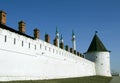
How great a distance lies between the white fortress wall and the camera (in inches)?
702

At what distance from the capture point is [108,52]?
56.2 metres

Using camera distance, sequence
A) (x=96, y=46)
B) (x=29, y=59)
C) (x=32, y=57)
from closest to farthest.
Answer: (x=29, y=59) → (x=32, y=57) → (x=96, y=46)

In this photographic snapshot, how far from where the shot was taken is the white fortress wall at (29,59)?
17.8 m

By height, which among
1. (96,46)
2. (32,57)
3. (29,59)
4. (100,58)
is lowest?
(29,59)

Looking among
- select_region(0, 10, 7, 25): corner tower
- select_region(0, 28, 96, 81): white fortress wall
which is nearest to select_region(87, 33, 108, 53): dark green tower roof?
select_region(0, 28, 96, 81): white fortress wall

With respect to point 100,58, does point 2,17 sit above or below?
above

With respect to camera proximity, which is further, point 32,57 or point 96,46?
point 96,46

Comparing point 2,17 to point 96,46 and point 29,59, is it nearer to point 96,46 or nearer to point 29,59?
point 29,59

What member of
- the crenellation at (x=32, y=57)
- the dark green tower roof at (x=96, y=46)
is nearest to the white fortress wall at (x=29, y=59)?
the crenellation at (x=32, y=57)

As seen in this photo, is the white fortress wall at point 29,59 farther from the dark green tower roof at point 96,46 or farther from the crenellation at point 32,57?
the dark green tower roof at point 96,46

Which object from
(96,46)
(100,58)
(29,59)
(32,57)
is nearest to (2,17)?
(29,59)

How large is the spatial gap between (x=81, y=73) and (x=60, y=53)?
Result: 41.0 feet

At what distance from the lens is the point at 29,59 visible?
71.9ft

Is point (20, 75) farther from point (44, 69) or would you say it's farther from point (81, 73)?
point (81, 73)
